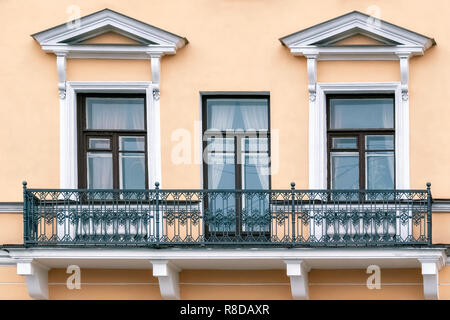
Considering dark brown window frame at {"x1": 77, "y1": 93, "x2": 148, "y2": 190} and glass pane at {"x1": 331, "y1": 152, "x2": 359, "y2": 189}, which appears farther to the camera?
dark brown window frame at {"x1": 77, "y1": 93, "x2": 148, "y2": 190}

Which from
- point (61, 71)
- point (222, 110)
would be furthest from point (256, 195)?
point (61, 71)

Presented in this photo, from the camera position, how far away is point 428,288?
63.0 ft

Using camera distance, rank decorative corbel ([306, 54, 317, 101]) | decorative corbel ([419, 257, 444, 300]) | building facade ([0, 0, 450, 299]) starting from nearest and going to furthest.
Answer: decorative corbel ([419, 257, 444, 300]) < building facade ([0, 0, 450, 299]) < decorative corbel ([306, 54, 317, 101])

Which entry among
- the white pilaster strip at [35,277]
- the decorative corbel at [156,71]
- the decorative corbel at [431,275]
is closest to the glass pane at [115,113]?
the decorative corbel at [156,71]

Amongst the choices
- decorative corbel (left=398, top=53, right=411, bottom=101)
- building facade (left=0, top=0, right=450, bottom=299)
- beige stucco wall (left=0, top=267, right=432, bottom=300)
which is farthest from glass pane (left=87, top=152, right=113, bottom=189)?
decorative corbel (left=398, top=53, right=411, bottom=101)

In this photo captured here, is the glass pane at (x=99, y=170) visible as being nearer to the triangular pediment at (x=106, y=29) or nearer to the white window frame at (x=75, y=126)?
the white window frame at (x=75, y=126)

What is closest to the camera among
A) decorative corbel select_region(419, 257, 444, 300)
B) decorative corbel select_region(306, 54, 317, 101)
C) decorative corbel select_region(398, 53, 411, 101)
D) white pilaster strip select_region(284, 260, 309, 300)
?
decorative corbel select_region(419, 257, 444, 300)

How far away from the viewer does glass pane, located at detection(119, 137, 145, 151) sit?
2019cm

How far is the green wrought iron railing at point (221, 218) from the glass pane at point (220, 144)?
2.70 ft

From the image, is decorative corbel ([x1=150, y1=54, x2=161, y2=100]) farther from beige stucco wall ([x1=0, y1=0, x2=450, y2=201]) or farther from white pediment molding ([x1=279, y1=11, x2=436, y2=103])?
white pediment molding ([x1=279, y1=11, x2=436, y2=103])

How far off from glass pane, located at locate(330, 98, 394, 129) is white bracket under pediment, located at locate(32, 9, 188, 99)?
8.34 feet

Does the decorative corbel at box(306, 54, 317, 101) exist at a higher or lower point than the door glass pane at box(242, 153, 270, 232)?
higher

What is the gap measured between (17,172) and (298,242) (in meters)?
4.38

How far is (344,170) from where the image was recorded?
65.7 ft
